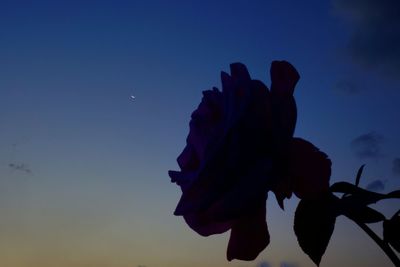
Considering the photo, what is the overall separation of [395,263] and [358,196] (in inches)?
6.3

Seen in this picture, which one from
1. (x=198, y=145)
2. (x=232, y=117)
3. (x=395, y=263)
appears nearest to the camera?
(x=395, y=263)

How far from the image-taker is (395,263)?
2.52 ft

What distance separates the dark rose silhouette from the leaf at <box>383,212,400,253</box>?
0.20m

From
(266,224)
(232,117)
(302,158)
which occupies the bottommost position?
(266,224)

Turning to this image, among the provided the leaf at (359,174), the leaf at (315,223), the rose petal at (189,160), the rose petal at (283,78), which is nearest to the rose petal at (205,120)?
the rose petal at (189,160)

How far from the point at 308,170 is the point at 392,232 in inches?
9.9

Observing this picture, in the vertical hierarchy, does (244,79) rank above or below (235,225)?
above

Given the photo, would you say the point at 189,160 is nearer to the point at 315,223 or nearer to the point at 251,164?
the point at 251,164

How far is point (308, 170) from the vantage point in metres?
0.85

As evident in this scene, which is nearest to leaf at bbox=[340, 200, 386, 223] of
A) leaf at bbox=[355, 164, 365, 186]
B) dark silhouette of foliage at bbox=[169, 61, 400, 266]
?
dark silhouette of foliage at bbox=[169, 61, 400, 266]

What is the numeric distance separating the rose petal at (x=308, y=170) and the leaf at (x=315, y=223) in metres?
0.04

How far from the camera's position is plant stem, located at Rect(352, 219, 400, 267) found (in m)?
0.77

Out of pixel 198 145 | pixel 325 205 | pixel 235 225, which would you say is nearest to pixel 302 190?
pixel 325 205

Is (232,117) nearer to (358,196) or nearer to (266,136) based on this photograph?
(266,136)
